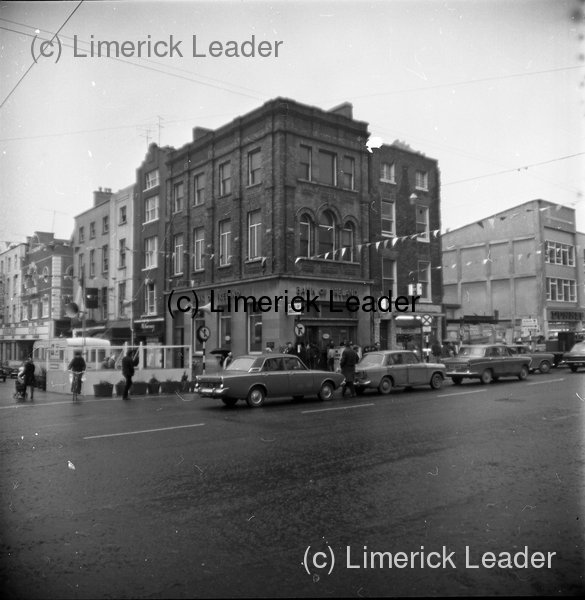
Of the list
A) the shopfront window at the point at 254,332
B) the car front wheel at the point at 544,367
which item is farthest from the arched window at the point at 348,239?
the car front wheel at the point at 544,367

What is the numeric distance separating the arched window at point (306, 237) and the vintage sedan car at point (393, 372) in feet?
25.3

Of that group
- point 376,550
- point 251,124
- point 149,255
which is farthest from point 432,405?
point 149,255

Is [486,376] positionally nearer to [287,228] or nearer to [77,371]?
[287,228]

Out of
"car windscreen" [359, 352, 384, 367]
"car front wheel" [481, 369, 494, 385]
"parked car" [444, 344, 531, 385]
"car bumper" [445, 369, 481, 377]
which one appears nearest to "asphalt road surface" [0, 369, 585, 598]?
"car windscreen" [359, 352, 384, 367]

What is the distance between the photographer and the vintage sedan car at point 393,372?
18141 mm

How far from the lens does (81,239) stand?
36844 millimetres

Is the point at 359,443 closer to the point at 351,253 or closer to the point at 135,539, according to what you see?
the point at 135,539

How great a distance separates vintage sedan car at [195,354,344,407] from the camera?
48.5 ft

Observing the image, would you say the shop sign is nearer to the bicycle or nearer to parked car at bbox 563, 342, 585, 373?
parked car at bbox 563, 342, 585, 373

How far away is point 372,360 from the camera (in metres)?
18.8

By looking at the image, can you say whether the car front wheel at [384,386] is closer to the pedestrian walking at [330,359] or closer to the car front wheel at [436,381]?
the car front wheel at [436,381]

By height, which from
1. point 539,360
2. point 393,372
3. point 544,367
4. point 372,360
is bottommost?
point 544,367

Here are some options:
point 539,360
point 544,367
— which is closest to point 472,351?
point 539,360

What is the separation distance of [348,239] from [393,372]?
33.2ft
